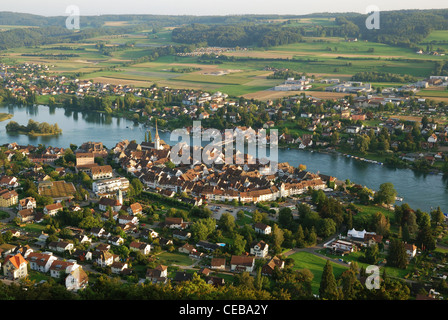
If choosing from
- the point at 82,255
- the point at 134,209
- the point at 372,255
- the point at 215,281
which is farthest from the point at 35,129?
the point at 372,255

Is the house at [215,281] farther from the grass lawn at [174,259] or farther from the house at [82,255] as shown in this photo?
the house at [82,255]

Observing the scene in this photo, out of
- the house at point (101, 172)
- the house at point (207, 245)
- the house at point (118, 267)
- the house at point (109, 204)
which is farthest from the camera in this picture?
the house at point (101, 172)

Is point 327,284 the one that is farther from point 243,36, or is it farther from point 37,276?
point 243,36

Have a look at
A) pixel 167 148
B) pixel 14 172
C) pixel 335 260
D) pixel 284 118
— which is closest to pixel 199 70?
pixel 284 118

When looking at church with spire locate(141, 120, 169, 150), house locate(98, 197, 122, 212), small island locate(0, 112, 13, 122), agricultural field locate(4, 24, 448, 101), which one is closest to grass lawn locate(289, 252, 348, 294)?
house locate(98, 197, 122, 212)

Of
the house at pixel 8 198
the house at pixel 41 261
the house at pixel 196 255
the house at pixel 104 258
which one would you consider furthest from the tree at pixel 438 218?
the house at pixel 8 198
